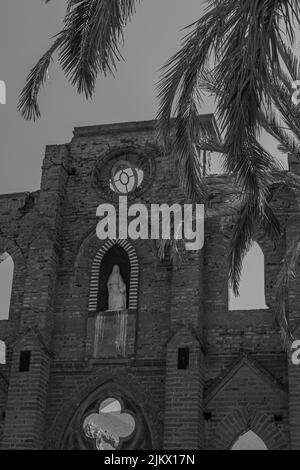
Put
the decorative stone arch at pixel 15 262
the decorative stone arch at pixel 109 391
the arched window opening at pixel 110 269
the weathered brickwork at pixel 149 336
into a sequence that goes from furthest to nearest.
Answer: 1. the decorative stone arch at pixel 15 262
2. the arched window opening at pixel 110 269
3. the decorative stone arch at pixel 109 391
4. the weathered brickwork at pixel 149 336

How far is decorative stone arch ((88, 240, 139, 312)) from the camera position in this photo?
1858 centimetres

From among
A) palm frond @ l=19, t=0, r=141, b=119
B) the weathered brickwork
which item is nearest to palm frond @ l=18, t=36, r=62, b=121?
palm frond @ l=19, t=0, r=141, b=119

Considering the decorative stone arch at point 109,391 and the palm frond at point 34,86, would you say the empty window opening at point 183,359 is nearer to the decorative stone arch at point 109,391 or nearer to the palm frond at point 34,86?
the decorative stone arch at point 109,391

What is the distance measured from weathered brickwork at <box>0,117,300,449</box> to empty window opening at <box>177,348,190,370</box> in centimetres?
5

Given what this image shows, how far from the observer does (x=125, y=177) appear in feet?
65.9

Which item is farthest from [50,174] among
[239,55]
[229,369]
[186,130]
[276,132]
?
[239,55]

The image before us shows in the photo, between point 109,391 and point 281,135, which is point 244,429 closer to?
point 109,391

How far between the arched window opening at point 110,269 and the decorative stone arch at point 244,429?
368 centimetres

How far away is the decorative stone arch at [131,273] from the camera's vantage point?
61.0 feet

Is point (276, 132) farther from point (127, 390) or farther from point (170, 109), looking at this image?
point (127, 390)

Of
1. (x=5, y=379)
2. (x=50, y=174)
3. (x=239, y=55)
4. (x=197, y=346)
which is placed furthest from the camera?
(x=50, y=174)

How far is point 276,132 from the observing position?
13648 millimetres

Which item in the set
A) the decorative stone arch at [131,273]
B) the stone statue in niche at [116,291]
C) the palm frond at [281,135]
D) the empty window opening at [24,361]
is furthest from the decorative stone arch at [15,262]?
the palm frond at [281,135]
